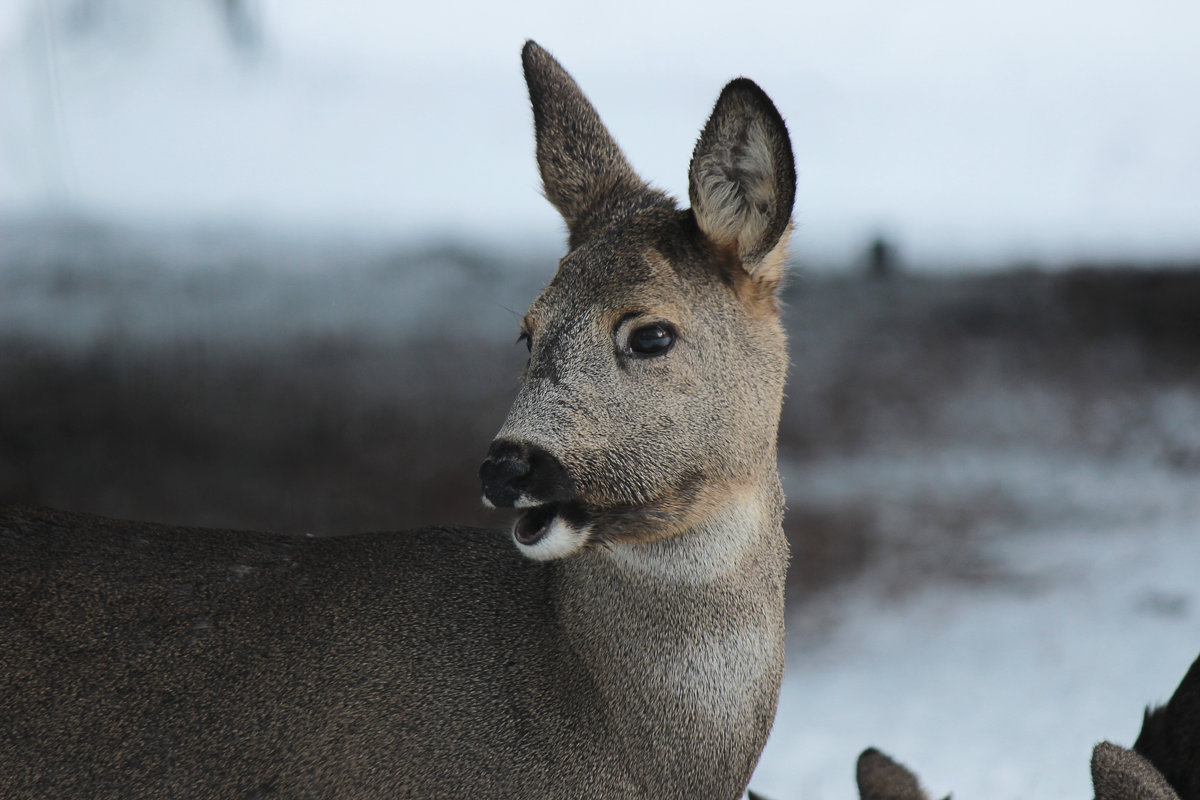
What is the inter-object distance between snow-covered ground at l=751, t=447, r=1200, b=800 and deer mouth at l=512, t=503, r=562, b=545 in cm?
257

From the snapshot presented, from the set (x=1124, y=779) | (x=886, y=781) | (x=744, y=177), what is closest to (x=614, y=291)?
(x=744, y=177)

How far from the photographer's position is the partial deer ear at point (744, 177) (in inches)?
115

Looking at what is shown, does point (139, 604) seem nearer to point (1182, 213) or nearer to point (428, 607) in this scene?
point (428, 607)

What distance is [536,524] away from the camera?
2795mm

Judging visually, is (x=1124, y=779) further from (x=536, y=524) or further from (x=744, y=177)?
(x=744, y=177)

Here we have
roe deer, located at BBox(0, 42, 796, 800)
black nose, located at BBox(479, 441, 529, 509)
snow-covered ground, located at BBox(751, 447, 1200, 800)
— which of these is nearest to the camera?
black nose, located at BBox(479, 441, 529, 509)

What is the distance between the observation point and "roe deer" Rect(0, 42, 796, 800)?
290 cm

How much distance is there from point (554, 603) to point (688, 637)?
1.35 feet

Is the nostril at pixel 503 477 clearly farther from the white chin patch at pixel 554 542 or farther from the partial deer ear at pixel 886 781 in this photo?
the partial deer ear at pixel 886 781

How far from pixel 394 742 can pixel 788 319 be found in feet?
9.37

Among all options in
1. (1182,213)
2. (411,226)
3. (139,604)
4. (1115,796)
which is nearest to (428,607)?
(139,604)

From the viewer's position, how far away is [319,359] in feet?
17.1

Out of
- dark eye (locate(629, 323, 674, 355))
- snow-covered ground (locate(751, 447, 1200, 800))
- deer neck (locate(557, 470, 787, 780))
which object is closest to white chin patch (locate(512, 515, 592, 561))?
deer neck (locate(557, 470, 787, 780))

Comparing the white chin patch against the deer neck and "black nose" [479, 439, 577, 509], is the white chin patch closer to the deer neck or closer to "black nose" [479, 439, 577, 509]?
"black nose" [479, 439, 577, 509]
